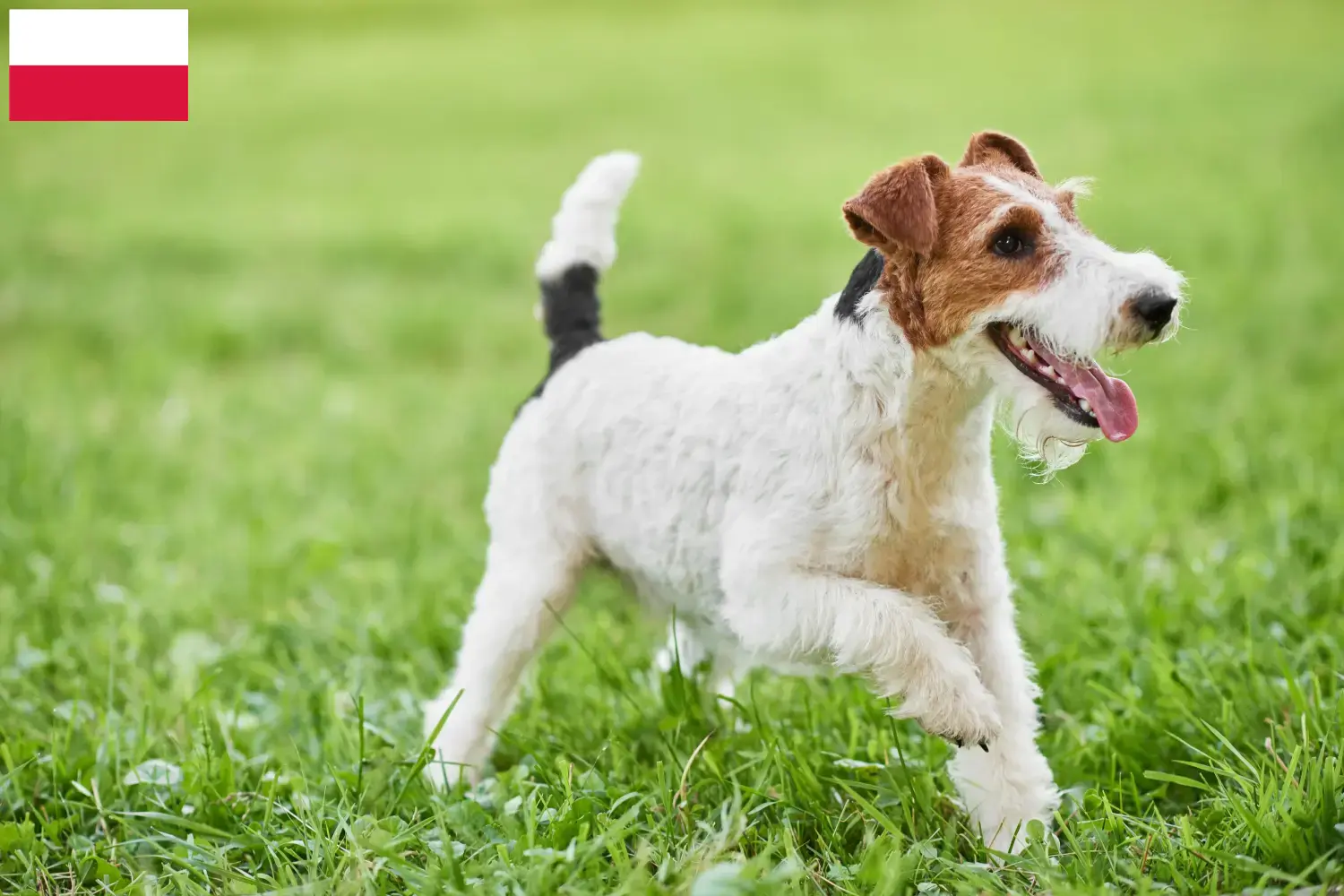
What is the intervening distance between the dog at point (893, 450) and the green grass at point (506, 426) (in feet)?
1.22

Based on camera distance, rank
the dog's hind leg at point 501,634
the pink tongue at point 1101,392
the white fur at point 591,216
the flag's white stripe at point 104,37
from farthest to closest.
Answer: the flag's white stripe at point 104,37
the white fur at point 591,216
the dog's hind leg at point 501,634
the pink tongue at point 1101,392

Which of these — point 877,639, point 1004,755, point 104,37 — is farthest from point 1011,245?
point 104,37

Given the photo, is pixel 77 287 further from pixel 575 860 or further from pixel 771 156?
pixel 575 860

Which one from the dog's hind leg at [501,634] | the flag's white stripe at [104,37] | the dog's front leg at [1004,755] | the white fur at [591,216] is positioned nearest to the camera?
the dog's front leg at [1004,755]

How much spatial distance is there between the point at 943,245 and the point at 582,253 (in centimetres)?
141

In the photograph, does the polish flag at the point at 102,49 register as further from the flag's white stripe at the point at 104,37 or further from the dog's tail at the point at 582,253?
the dog's tail at the point at 582,253

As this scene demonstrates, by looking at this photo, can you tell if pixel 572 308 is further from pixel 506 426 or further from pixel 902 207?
pixel 506 426

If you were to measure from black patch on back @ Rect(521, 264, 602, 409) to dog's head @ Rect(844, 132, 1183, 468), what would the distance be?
1.25m

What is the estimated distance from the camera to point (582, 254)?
4008mm

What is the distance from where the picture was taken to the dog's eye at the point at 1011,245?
2.87 m

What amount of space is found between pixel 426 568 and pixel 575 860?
Result: 2942mm

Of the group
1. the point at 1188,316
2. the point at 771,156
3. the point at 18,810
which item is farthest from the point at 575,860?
the point at 771,156

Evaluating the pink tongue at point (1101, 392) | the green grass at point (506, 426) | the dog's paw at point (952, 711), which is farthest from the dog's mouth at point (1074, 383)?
the green grass at point (506, 426)

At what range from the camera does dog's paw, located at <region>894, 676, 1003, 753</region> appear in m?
2.85
